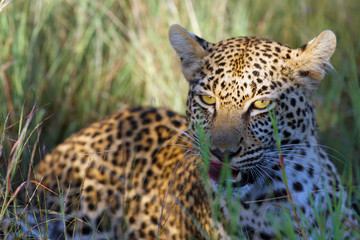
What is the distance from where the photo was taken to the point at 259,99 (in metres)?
3.79

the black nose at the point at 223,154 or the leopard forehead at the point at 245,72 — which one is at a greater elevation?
the leopard forehead at the point at 245,72

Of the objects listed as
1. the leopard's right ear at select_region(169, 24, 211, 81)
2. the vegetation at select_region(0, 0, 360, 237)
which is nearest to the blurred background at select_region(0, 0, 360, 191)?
the vegetation at select_region(0, 0, 360, 237)

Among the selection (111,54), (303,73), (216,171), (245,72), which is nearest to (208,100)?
(245,72)

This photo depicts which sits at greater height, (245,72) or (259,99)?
(245,72)

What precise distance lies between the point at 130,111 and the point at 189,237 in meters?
1.33

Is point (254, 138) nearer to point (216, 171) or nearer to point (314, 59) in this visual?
point (216, 171)

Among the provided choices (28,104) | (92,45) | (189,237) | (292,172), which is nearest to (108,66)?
(92,45)

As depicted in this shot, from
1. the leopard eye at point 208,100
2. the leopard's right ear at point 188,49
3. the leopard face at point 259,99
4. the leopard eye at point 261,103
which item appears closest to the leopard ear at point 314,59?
the leopard face at point 259,99

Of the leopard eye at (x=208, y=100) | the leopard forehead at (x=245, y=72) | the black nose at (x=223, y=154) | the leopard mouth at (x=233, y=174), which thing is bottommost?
the leopard mouth at (x=233, y=174)

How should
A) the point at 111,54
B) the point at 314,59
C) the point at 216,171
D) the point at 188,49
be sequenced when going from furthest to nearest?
the point at 111,54, the point at 188,49, the point at 314,59, the point at 216,171

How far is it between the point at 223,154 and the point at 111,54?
344cm

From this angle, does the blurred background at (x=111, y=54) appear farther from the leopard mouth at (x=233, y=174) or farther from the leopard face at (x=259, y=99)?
the leopard mouth at (x=233, y=174)

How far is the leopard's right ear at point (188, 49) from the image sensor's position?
4.23 meters

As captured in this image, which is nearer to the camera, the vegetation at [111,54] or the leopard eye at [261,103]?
the leopard eye at [261,103]
